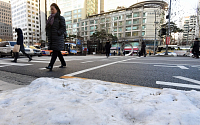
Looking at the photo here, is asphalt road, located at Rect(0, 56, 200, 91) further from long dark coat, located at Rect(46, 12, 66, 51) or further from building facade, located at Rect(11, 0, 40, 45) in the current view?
building facade, located at Rect(11, 0, 40, 45)

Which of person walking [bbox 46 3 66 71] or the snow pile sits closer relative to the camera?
the snow pile

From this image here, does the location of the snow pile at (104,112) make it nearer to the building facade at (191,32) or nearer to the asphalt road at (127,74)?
the asphalt road at (127,74)

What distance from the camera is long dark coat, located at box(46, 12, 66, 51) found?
3.43 metres

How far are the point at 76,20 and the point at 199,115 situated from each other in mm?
71993

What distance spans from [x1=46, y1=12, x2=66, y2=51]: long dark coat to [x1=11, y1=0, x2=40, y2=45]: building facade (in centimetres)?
8851

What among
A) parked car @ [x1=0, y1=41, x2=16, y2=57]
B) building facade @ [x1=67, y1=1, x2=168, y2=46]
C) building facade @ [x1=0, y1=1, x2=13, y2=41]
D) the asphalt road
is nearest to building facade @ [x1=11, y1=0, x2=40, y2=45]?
building facade @ [x1=0, y1=1, x2=13, y2=41]

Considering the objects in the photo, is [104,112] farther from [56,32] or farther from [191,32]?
[191,32]

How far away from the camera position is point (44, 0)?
282ft

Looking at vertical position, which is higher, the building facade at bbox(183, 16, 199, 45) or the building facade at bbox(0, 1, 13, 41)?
the building facade at bbox(0, 1, 13, 41)

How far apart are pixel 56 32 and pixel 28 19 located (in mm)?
98077

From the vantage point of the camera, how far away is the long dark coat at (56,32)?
135 inches

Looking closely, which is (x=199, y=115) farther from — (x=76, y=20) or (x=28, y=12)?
(x=28, y=12)

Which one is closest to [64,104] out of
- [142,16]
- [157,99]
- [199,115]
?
[157,99]

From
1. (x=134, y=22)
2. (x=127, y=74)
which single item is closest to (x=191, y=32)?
(x=134, y=22)
